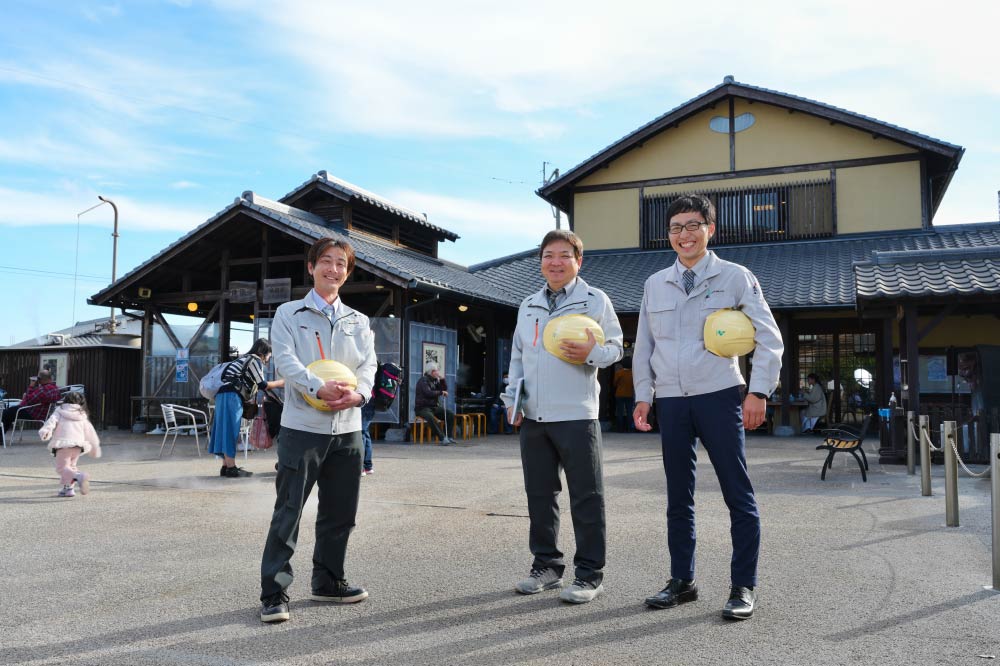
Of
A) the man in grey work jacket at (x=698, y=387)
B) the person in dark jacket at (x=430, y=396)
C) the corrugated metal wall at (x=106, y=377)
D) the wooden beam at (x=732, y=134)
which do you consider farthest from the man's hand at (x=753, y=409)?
the corrugated metal wall at (x=106, y=377)

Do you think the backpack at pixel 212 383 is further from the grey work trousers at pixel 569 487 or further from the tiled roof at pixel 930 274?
the tiled roof at pixel 930 274

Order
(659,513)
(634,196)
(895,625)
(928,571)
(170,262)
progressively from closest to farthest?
(895,625)
(928,571)
(659,513)
(170,262)
(634,196)

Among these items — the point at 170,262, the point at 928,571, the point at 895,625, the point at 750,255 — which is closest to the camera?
the point at 895,625

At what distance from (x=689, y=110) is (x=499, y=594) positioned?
16717mm

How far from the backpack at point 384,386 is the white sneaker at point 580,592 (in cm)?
173

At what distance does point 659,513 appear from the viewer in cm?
614

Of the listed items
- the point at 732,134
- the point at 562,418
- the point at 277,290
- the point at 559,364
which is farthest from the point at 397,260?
the point at 562,418

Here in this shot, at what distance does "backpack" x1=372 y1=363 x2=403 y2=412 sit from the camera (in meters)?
4.86

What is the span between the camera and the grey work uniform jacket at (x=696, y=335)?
3.52 meters

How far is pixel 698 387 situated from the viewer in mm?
3543

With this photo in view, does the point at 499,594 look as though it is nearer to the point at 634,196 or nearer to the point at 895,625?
the point at 895,625

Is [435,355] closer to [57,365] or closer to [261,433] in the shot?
[261,433]

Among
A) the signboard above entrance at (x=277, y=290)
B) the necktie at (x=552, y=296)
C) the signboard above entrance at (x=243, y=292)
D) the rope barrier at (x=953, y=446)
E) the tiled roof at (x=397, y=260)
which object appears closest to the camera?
the necktie at (x=552, y=296)

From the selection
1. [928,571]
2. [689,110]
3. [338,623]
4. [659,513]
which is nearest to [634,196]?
[689,110]
